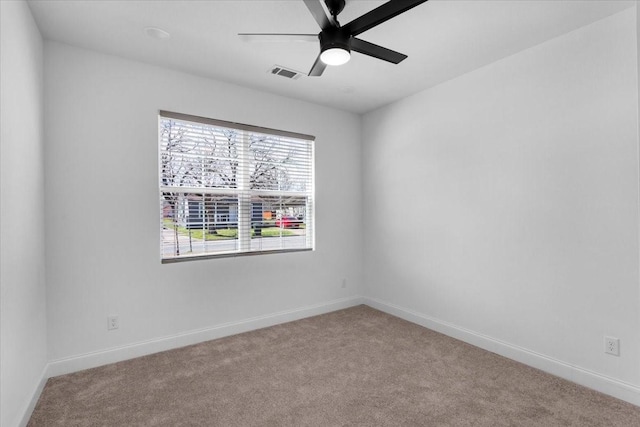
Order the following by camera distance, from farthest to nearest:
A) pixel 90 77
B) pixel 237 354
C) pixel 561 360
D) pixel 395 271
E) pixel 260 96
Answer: pixel 395 271 → pixel 260 96 → pixel 237 354 → pixel 90 77 → pixel 561 360

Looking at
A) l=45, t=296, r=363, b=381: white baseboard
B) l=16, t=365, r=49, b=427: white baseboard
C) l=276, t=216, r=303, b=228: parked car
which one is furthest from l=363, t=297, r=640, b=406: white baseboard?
l=16, t=365, r=49, b=427: white baseboard

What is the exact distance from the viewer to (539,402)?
2.15 m

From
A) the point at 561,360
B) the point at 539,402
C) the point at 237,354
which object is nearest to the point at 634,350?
the point at 561,360

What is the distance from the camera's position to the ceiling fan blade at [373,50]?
200 cm

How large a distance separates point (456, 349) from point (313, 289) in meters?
1.71

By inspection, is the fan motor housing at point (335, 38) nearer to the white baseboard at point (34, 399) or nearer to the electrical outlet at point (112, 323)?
→ the electrical outlet at point (112, 323)

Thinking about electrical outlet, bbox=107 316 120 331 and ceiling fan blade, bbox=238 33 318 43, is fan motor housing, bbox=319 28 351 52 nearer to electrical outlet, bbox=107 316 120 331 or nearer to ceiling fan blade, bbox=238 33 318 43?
ceiling fan blade, bbox=238 33 318 43

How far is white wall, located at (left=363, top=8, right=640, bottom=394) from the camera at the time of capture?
2.22m

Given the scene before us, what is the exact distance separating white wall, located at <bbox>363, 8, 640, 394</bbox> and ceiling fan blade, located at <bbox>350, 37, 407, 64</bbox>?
4.30 feet

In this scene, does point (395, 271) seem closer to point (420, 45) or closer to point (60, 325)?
point (420, 45)

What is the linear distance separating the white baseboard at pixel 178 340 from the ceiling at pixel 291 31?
2.53 metres

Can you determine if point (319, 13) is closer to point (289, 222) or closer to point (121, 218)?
point (121, 218)

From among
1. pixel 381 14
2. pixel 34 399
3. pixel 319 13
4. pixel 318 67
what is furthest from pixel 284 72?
pixel 34 399

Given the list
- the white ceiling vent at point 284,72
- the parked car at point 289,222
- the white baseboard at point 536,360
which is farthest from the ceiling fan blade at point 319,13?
the white baseboard at point 536,360
